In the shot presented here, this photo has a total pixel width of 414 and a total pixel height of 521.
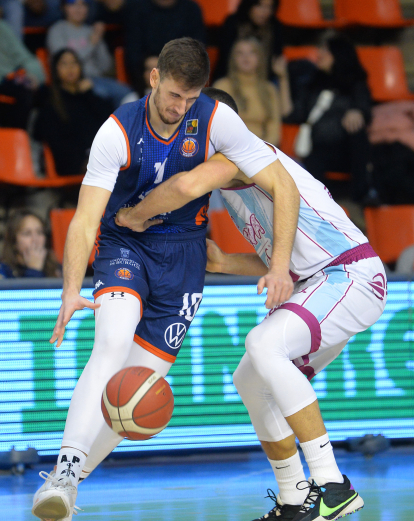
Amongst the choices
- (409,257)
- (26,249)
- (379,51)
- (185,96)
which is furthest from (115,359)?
(379,51)

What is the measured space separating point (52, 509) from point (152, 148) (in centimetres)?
166

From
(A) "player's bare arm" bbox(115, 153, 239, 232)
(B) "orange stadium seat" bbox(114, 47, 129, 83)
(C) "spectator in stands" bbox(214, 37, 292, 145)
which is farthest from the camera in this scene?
(B) "orange stadium seat" bbox(114, 47, 129, 83)

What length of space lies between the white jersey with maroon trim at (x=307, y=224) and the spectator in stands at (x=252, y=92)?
382 centimetres

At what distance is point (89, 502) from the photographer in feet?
13.2

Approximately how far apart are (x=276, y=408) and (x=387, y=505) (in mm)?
970

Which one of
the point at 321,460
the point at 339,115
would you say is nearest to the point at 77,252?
the point at 321,460

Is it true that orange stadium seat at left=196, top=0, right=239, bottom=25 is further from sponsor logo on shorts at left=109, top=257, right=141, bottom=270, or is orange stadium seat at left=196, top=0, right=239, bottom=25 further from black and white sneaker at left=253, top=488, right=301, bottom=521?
black and white sneaker at left=253, top=488, right=301, bottom=521

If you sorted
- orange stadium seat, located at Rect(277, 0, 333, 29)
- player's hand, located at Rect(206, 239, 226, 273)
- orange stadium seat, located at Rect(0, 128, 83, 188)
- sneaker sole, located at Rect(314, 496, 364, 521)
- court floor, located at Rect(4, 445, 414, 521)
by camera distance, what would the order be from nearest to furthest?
sneaker sole, located at Rect(314, 496, 364, 521), court floor, located at Rect(4, 445, 414, 521), player's hand, located at Rect(206, 239, 226, 273), orange stadium seat, located at Rect(0, 128, 83, 188), orange stadium seat, located at Rect(277, 0, 333, 29)

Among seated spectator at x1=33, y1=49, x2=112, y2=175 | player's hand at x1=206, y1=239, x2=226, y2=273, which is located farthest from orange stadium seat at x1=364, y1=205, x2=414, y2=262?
player's hand at x1=206, y1=239, x2=226, y2=273

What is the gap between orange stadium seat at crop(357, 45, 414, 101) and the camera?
8.89 metres

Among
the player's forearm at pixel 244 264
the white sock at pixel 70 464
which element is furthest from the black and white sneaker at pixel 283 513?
the player's forearm at pixel 244 264

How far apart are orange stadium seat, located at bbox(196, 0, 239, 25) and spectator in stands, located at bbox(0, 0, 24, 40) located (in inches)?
95.7

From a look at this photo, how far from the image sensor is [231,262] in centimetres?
394

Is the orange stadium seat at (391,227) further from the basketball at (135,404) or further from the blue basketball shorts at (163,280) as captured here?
the basketball at (135,404)
